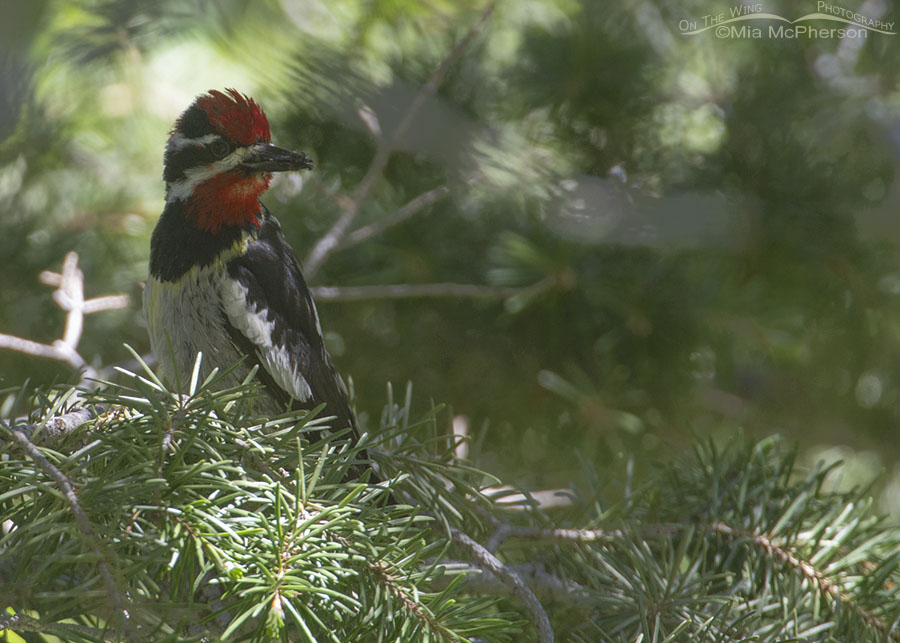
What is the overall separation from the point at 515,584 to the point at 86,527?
1.89 ft

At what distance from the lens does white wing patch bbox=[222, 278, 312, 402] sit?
2045 millimetres

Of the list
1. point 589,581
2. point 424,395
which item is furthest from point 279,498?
point 424,395

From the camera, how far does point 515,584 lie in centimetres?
120

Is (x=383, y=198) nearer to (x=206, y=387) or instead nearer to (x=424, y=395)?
(x=424, y=395)

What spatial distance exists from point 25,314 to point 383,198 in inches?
46.0

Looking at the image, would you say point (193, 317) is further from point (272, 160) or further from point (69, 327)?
point (272, 160)

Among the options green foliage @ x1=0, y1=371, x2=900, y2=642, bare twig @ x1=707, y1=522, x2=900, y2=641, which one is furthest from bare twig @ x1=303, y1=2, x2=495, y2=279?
bare twig @ x1=707, y1=522, x2=900, y2=641

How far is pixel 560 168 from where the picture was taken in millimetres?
2465

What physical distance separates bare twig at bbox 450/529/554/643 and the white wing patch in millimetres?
841

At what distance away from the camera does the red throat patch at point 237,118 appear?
2109mm

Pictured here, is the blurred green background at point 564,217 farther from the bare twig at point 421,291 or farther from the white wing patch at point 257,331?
the white wing patch at point 257,331

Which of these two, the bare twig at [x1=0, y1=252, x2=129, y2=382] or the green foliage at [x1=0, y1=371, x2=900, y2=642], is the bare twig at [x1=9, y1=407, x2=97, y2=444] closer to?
the green foliage at [x1=0, y1=371, x2=900, y2=642]

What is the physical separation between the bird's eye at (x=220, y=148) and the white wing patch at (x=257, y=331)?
0.32 meters

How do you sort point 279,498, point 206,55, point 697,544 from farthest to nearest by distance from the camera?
point 206,55, point 697,544, point 279,498
